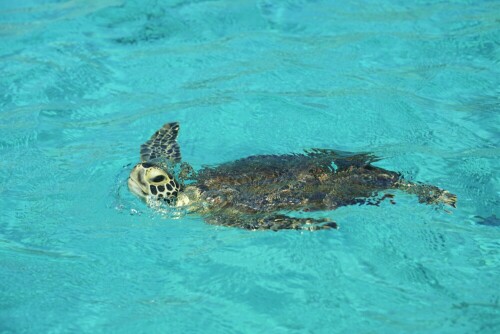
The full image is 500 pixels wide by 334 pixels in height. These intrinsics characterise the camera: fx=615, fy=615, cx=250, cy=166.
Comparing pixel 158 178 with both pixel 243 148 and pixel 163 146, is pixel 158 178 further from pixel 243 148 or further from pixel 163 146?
pixel 243 148

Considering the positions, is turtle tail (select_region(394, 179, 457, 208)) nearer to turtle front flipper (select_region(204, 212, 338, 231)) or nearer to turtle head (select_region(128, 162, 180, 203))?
turtle front flipper (select_region(204, 212, 338, 231))

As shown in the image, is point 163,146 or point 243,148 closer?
point 163,146

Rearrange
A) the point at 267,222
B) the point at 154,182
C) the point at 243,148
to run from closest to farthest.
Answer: the point at 267,222
the point at 154,182
the point at 243,148

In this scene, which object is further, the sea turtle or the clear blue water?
the sea turtle

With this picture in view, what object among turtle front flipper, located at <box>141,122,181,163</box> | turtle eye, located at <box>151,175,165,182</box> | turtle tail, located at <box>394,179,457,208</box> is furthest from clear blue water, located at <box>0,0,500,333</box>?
turtle eye, located at <box>151,175,165,182</box>

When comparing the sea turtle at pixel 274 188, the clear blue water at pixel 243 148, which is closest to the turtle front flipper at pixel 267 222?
the sea turtle at pixel 274 188

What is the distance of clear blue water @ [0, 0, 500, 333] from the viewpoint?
3.96 m

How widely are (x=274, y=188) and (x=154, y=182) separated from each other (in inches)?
36.8

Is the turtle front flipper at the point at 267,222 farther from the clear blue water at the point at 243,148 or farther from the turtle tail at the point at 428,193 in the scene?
the turtle tail at the point at 428,193

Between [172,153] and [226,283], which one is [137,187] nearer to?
[172,153]

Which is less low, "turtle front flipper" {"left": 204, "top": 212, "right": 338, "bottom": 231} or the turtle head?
the turtle head

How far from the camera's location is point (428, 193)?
4867 millimetres

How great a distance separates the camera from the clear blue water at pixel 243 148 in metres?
3.96

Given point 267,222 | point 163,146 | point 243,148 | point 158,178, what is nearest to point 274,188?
point 267,222
